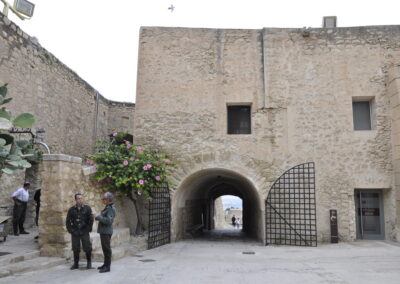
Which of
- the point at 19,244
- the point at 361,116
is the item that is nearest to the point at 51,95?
the point at 19,244

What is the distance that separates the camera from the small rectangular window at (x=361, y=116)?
11.2 m

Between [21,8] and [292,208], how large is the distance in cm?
965

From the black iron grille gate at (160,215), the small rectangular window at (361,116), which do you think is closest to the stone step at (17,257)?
the black iron grille gate at (160,215)

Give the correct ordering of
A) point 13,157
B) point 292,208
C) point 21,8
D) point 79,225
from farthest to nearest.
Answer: point 292,208 < point 21,8 < point 79,225 < point 13,157

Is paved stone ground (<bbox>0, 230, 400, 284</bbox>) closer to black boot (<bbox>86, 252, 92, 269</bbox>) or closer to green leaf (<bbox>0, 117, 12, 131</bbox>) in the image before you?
black boot (<bbox>86, 252, 92, 269</bbox>)

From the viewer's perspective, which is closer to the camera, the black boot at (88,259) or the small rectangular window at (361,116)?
the black boot at (88,259)

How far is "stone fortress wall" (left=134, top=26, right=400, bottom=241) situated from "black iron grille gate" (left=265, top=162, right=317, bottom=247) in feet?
0.76

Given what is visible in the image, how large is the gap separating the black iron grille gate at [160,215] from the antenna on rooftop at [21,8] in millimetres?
6229

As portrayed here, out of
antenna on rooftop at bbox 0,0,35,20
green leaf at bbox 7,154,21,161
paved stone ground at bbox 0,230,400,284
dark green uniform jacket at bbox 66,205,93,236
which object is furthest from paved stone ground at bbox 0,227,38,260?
antenna on rooftop at bbox 0,0,35,20

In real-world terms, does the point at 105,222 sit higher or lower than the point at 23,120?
lower

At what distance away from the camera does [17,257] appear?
21.3ft

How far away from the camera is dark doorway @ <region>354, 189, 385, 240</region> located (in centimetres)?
1080

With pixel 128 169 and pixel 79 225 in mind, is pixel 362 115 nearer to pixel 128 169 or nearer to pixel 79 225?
pixel 128 169

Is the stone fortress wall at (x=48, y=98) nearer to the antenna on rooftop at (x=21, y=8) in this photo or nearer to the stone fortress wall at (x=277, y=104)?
the antenna on rooftop at (x=21, y=8)
